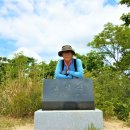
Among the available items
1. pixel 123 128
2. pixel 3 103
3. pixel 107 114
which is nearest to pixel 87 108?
pixel 123 128

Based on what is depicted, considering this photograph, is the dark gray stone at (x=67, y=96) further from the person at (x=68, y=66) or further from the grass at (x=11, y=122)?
the grass at (x=11, y=122)

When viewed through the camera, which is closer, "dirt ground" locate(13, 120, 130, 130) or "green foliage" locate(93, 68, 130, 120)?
"dirt ground" locate(13, 120, 130, 130)

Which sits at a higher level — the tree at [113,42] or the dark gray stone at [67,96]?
the tree at [113,42]

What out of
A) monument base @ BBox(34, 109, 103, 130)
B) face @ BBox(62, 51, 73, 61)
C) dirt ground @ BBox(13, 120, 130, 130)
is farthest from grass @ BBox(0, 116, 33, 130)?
face @ BBox(62, 51, 73, 61)

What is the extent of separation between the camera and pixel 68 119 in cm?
657

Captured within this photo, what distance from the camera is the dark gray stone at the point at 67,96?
6719 millimetres

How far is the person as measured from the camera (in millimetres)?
7008

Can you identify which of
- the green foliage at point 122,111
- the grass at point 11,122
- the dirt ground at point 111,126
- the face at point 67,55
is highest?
the face at point 67,55

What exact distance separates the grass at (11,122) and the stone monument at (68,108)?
5.68 ft

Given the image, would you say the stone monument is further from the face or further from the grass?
the grass

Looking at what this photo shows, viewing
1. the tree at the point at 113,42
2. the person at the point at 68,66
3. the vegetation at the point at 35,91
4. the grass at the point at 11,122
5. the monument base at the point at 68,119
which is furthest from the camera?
the tree at the point at 113,42

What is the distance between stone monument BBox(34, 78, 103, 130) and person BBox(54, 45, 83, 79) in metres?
0.21

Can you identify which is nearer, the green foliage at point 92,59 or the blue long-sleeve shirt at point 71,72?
the blue long-sleeve shirt at point 71,72

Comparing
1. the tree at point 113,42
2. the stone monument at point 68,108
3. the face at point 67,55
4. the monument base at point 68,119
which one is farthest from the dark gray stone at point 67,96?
the tree at point 113,42
